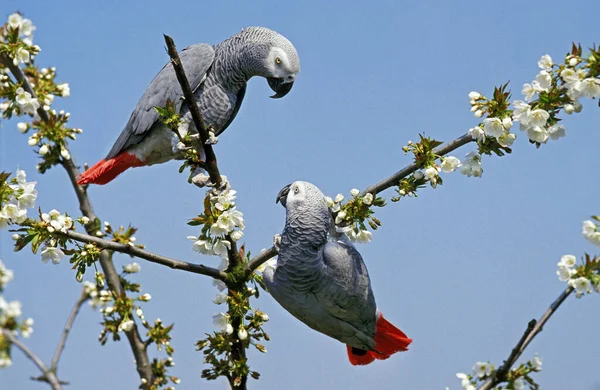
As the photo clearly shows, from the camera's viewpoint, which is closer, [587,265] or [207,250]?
[587,265]

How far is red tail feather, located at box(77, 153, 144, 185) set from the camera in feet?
14.4

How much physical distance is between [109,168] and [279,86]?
4.35ft

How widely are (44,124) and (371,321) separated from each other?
7.58 ft

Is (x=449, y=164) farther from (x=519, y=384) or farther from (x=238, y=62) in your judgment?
(x=238, y=62)

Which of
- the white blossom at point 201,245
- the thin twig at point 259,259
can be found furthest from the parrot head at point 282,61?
the white blossom at point 201,245

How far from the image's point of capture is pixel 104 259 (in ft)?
A: 13.1

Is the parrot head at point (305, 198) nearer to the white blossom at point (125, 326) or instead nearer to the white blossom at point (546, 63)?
the white blossom at point (125, 326)

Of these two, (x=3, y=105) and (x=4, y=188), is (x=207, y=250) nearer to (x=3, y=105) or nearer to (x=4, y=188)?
(x=4, y=188)

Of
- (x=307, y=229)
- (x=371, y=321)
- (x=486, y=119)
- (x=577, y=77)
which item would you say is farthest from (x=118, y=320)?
(x=577, y=77)

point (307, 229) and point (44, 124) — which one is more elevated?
point (44, 124)

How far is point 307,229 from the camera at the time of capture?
3295 millimetres

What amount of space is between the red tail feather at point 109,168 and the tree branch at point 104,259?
0.13m

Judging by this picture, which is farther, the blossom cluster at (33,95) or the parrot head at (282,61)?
the parrot head at (282,61)

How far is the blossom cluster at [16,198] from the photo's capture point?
118 inches
